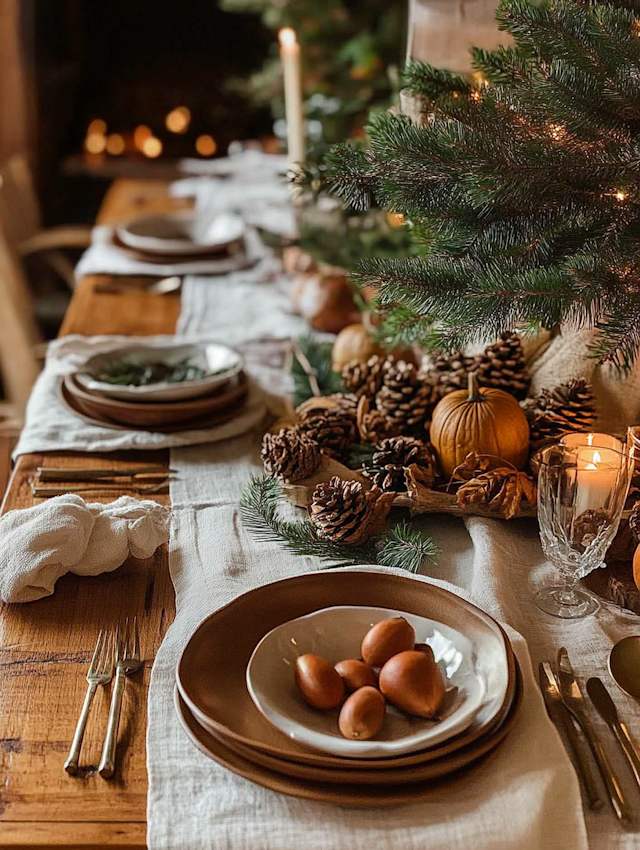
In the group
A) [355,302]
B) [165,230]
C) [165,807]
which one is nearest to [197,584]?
[165,807]

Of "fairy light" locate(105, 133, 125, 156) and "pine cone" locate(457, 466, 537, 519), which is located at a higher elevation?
"pine cone" locate(457, 466, 537, 519)

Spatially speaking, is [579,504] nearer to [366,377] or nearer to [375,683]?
[375,683]

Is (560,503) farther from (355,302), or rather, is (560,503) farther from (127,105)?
(127,105)

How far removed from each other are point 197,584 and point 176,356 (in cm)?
56

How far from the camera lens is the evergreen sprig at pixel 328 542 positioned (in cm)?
87

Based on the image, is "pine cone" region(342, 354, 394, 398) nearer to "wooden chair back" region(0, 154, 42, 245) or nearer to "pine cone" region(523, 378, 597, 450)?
"pine cone" region(523, 378, 597, 450)

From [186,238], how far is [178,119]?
1800 mm

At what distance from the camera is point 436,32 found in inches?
Answer: 50.7

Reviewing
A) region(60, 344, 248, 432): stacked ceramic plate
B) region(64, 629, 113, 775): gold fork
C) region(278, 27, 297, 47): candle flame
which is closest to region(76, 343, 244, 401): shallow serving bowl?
region(60, 344, 248, 432): stacked ceramic plate

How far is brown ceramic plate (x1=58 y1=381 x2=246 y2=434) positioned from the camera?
117 cm

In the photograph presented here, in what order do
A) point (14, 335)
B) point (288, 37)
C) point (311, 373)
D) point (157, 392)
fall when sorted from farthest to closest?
point (14, 335) < point (288, 37) < point (311, 373) < point (157, 392)

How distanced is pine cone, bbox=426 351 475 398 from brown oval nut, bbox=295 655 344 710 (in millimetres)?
492

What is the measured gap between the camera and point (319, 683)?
0.66 metres

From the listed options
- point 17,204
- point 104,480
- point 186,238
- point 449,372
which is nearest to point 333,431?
point 449,372
